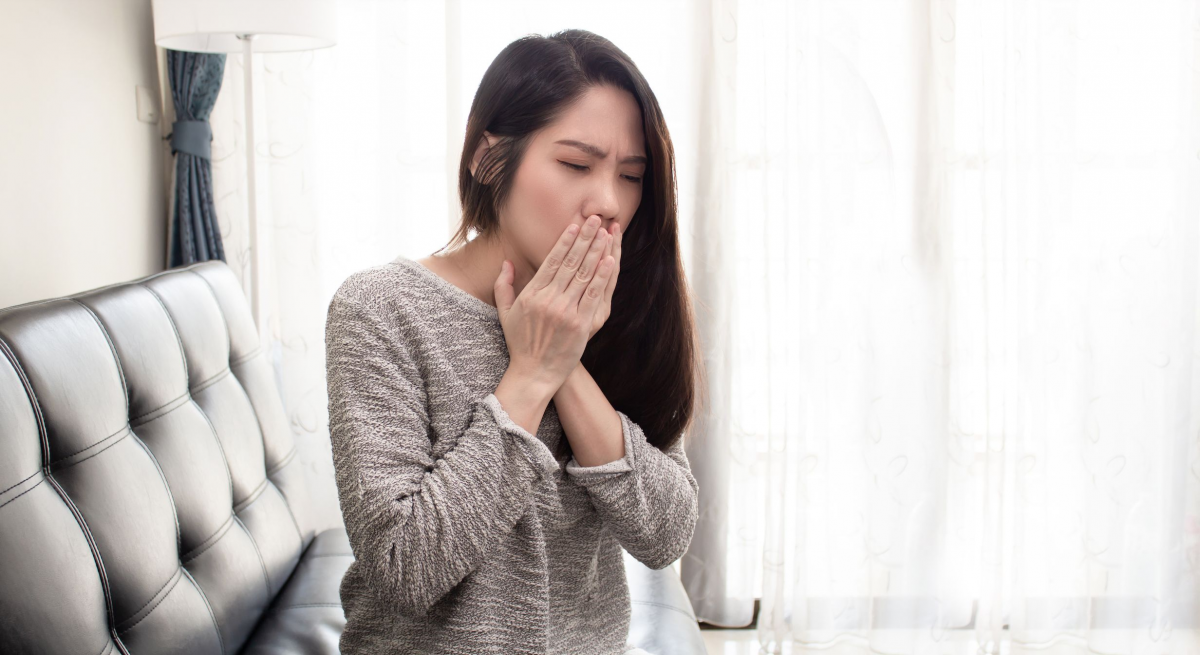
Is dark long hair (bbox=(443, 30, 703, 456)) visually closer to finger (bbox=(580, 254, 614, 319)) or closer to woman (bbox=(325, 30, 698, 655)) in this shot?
woman (bbox=(325, 30, 698, 655))

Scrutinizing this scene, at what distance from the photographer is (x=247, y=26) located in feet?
5.71

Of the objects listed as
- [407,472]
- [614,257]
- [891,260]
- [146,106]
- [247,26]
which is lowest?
[407,472]

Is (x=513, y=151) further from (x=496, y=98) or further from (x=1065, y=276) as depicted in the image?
(x=1065, y=276)

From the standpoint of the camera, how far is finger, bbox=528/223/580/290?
0.96 m

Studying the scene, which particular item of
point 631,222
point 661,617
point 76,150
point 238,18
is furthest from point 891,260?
point 76,150

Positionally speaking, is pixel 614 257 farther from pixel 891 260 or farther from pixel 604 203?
pixel 891 260

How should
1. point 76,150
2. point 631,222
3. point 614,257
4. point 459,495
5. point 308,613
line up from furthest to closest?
1. point 76,150
2. point 308,613
3. point 631,222
4. point 614,257
5. point 459,495

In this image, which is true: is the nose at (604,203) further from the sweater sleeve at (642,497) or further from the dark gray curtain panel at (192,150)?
the dark gray curtain panel at (192,150)

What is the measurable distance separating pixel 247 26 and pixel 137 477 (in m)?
1.06

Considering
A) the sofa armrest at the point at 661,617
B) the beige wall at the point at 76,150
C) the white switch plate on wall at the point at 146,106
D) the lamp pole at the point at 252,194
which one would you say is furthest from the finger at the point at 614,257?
the white switch plate on wall at the point at 146,106

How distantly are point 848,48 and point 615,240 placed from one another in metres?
1.43

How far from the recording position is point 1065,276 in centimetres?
218

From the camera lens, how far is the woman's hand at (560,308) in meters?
0.96

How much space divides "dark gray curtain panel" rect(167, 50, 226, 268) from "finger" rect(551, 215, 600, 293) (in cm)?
140
